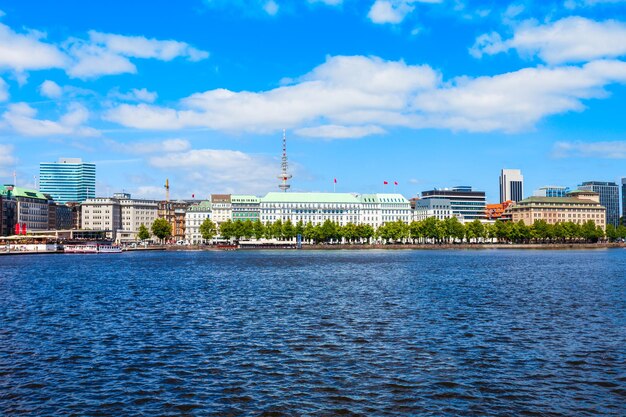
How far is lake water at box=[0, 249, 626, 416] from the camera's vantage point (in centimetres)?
2031

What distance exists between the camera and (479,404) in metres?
20.0

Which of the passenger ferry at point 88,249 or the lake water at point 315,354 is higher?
the passenger ferry at point 88,249

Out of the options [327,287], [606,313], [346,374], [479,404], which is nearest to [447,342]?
[346,374]

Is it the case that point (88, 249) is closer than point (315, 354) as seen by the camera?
No

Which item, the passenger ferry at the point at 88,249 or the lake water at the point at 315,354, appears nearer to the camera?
the lake water at the point at 315,354

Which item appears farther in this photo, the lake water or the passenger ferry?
the passenger ferry

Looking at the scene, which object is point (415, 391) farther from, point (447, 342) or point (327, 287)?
point (327, 287)

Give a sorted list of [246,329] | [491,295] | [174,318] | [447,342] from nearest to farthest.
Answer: [447,342]
[246,329]
[174,318]
[491,295]

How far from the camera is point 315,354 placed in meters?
27.1

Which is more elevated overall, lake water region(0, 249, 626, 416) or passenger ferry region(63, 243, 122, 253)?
passenger ferry region(63, 243, 122, 253)

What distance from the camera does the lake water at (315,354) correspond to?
20312 mm

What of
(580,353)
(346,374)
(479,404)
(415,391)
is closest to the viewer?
(479,404)

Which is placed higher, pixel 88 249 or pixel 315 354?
pixel 88 249

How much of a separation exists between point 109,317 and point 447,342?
68.8 ft
